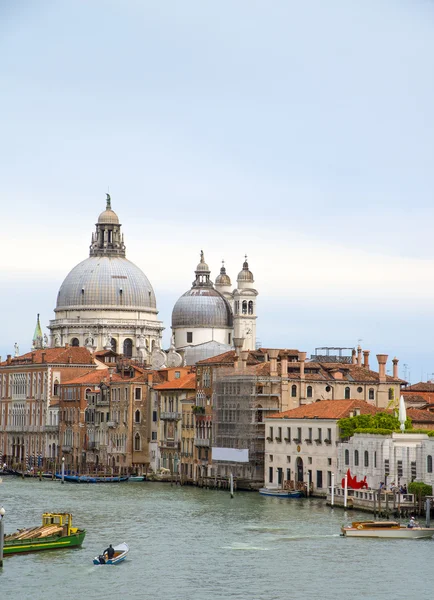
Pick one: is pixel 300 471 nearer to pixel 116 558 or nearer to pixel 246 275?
pixel 116 558

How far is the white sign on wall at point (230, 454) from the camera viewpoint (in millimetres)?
76438

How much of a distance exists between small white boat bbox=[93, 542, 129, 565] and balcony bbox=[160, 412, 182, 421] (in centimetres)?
4048

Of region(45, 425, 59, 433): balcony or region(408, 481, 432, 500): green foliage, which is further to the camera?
region(45, 425, 59, 433): balcony

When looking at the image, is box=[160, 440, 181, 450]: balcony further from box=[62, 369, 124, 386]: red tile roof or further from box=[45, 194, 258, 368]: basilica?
box=[45, 194, 258, 368]: basilica

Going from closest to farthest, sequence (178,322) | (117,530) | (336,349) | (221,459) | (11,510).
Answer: (117,530) < (11,510) < (221,459) < (336,349) < (178,322)

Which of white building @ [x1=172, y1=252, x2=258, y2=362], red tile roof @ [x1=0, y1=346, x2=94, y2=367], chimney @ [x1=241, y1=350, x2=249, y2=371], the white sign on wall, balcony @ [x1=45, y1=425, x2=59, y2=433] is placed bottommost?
the white sign on wall

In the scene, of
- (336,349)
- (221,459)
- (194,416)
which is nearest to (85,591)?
(221,459)

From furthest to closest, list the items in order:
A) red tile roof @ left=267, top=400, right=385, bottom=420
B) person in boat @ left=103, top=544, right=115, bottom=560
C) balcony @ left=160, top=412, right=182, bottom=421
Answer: balcony @ left=160, top=412, right=182, bottom=421 < red tile roof @ left=267, top=400, right=385, bottom=420 < person in boat @ left=103, top=544, right=115, bottom=560

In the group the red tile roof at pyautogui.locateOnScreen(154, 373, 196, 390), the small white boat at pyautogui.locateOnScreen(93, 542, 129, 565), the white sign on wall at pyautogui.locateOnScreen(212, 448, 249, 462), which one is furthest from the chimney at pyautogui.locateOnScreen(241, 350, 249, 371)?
the small white boat at pyautogui.locateOnScreen(93, 542, 129, 565)

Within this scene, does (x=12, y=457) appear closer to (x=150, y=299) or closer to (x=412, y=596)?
(x=150, y=299)

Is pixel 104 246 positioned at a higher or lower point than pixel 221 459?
higher

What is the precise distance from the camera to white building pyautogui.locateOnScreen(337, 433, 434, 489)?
194 feet

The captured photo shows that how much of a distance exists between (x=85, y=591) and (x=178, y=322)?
79.8m

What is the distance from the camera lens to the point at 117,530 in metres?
54.7
